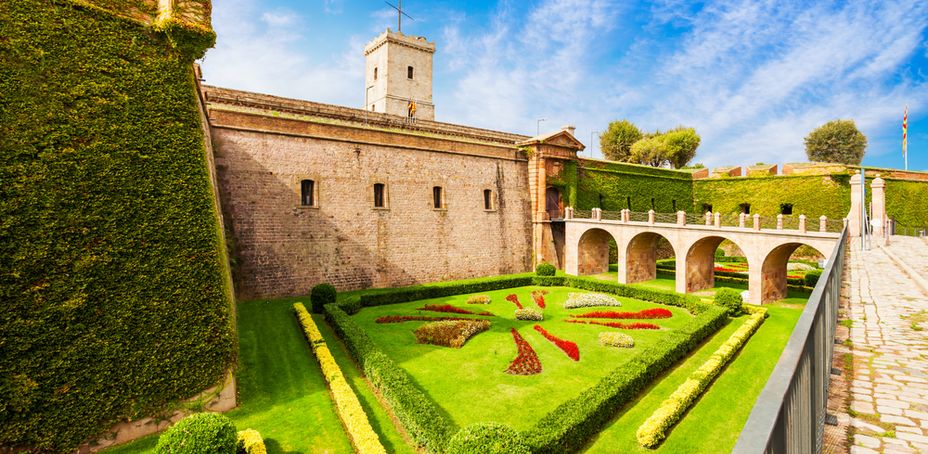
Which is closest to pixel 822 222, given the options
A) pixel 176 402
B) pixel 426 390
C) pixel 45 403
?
pixel 426 390

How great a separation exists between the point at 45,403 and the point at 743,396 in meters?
14.6

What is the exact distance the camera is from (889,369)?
445 cm

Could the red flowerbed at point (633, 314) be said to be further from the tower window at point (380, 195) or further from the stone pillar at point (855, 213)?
the tower window at point (380, 195)

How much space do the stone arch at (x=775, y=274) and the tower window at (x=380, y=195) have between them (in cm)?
1861

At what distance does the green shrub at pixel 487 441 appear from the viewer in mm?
6711

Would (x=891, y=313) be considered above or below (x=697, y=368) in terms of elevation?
above

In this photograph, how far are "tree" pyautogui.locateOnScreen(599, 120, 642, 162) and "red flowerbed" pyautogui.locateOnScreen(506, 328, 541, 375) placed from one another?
45.3m

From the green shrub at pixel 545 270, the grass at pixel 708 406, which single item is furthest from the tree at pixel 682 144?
the grass at pixel 708 406

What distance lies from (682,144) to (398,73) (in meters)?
32.4

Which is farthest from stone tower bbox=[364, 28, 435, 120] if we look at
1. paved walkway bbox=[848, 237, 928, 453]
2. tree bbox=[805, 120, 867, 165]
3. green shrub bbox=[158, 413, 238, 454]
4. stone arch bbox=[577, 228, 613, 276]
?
tree bbox=[805, 120, 867, 165]

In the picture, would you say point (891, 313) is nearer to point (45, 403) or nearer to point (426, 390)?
point (426, 390)

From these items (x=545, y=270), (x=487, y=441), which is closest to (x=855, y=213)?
(x=545, y=270)

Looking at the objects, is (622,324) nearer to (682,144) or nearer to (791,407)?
(791,407)

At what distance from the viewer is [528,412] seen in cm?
995
